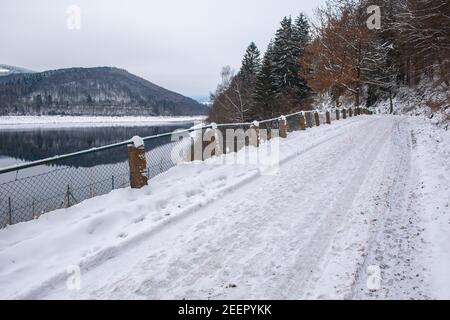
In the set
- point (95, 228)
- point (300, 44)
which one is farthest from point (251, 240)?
point (300, 44)

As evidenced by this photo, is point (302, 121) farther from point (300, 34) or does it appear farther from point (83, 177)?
point (300, 34)

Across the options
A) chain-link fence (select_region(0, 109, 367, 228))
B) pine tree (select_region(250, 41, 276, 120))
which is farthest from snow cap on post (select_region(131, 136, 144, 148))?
pine tree (select_region(250, 41, 276, 120))

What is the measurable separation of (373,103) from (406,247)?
38879 mm

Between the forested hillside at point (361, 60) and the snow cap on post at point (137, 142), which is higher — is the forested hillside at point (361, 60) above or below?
above

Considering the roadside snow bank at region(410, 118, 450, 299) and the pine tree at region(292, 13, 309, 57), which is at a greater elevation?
the pine tree at region(292, 13, 309, 57)

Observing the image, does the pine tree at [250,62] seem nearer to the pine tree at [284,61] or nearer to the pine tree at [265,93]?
the pine tree at [284,61]

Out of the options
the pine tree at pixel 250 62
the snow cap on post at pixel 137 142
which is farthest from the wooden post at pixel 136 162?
the pine tree at pixel 250 62

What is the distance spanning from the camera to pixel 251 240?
5.08 meters

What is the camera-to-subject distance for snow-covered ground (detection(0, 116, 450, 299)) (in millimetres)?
3949

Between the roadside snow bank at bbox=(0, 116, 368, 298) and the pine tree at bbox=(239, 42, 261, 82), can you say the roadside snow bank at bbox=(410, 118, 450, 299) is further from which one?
the pine tree at bbox=(239, 42, 261, 82)

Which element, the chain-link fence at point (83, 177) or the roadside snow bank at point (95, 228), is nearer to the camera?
the roadside snow bank at point (95, 228)

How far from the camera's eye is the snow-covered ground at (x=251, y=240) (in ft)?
13.0
